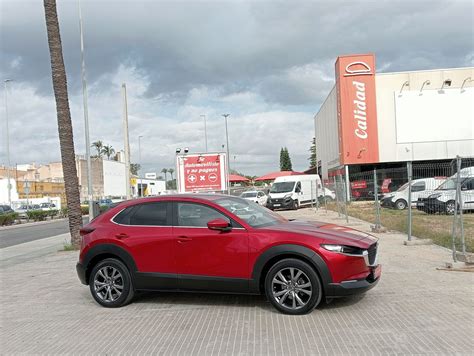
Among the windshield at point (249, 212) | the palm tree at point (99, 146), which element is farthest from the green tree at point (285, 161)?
the windshield at point (249, 212)

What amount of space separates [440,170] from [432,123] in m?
27.1

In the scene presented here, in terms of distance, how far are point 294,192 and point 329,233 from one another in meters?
27.1

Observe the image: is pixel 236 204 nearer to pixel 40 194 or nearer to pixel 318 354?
pixel 318 354

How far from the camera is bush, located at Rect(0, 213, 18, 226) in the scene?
38031 millimetres

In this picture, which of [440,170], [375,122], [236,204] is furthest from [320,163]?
[236,204]

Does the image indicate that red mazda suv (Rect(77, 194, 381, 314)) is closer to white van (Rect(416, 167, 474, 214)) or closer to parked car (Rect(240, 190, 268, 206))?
white van (Rect(416, 167, 474, 214))

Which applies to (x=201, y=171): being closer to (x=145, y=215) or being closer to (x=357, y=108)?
(x=145, y=215)

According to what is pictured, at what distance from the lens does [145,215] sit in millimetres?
6922

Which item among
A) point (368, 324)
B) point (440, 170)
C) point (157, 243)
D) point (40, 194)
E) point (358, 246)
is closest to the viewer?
point (368, 324)

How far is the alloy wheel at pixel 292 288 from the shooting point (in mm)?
5941

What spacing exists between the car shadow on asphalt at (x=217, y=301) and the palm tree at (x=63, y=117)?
26.0 feet

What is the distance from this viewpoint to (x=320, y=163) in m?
62.8

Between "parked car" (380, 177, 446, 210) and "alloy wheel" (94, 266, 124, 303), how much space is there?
444 inches

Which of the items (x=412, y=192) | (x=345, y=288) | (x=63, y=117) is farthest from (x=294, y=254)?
(x=412, y=192)
